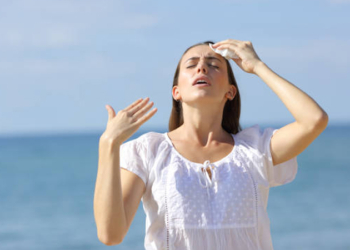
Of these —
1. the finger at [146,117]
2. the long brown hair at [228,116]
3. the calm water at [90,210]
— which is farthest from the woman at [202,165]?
the calm water at [90,210]

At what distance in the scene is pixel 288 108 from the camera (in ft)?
10.2

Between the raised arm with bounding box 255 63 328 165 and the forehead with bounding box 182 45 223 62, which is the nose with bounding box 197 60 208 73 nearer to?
the forehead with bounding box 182 45 223 62

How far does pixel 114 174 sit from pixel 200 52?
0.85 meters

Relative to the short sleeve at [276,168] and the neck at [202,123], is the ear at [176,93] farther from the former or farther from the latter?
the short sleeve at [276,168]

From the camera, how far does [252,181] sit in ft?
10.5

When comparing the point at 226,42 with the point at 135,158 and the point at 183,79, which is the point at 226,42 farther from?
the point at 135,158

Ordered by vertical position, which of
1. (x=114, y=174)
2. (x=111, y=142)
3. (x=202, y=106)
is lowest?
(x=114, y=174)

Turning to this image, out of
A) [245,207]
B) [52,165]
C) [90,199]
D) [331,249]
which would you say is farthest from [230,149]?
[52,165]

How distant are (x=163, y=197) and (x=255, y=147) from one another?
0.53 metres

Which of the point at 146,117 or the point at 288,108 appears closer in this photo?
the point at 146,117

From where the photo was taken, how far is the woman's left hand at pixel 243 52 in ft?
10.6

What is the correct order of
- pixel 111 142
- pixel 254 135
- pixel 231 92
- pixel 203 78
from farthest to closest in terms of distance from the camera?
pixel 231 92, pixel 254 135, pixel 203 78, pixel 111 142

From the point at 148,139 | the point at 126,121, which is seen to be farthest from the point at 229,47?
the point at 126,121

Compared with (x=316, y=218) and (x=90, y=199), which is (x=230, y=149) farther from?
(x=90, y=199)
